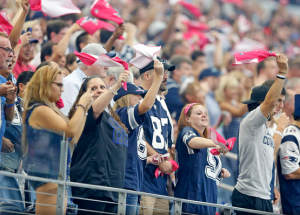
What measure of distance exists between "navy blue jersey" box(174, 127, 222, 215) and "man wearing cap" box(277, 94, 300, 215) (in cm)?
82

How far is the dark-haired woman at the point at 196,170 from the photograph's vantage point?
506cm

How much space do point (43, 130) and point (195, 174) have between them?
183cm

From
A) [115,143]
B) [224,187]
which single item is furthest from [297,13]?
[115,143]

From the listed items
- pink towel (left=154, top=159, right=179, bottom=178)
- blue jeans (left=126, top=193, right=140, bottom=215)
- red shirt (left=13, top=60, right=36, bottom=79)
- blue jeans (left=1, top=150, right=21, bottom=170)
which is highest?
red shirt (left=13, top=60, right=36, bottom=79)

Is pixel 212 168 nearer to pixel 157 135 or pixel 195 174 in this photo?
pixel 195 174

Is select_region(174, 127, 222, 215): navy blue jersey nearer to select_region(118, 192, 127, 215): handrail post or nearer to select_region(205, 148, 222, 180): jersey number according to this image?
select_region(205, 148, 222, 180): jersey number

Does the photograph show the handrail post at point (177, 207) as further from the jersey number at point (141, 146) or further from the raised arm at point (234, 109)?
the raised arm at point (234, 109)

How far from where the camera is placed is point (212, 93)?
29.9 feet

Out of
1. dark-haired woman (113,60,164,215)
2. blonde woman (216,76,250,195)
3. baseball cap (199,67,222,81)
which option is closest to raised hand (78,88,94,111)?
dark-haired woman (113,60,164,215)

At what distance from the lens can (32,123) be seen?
3977 mm

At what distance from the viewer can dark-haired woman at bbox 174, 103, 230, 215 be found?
16.6 feet

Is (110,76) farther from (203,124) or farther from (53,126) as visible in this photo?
(53,126)

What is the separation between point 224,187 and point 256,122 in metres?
2.35

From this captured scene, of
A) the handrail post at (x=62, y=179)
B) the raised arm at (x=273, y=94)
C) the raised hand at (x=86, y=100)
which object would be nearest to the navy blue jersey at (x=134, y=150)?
the raised hand at (x=86, y=100)
